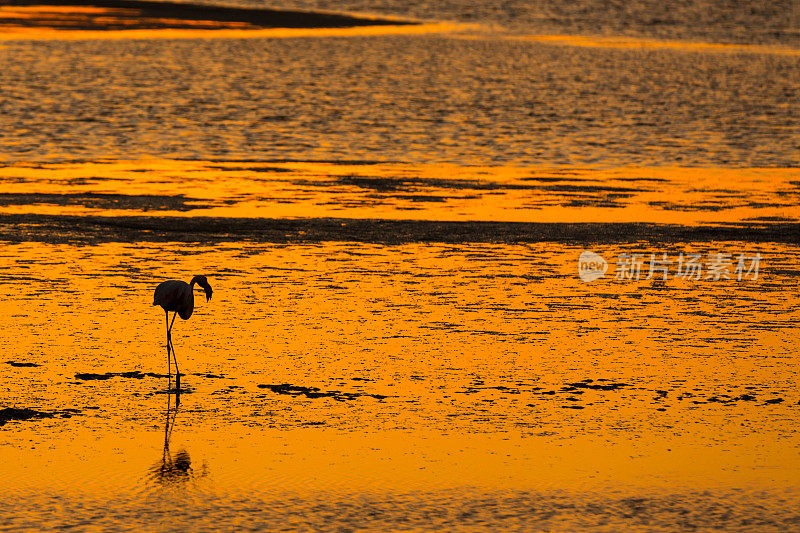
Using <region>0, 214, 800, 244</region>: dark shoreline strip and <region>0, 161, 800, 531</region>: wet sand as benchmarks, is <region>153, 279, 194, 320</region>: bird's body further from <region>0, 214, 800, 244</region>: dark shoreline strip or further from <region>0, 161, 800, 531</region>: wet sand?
<region>0, 214, 800, 244</region>: dark shoreline strip

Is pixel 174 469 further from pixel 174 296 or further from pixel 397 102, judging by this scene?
pixel 397 102

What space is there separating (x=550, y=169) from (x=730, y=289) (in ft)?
20.1

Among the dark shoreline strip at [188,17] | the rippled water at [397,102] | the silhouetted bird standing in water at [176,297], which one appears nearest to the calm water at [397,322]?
the rippled water at [397,102]

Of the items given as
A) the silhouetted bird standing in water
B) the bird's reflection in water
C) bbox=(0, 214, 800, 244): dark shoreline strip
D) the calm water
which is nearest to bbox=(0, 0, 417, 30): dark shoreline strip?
the calm water

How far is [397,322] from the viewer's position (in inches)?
361

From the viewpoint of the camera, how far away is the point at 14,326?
8.91m

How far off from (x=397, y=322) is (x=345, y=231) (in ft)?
10.8

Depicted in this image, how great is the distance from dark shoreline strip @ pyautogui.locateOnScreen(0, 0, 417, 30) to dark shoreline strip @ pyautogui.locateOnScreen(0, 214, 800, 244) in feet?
77.5

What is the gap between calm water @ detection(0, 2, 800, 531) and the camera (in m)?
6.23

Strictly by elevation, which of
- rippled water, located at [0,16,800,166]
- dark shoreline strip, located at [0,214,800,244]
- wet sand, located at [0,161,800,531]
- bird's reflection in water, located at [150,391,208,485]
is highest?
rippled water, located at [0,16,800,166]

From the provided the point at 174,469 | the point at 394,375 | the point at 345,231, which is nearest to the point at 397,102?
the point at 345,231

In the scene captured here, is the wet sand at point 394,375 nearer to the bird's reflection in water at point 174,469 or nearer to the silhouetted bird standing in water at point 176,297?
the bird's reflection in water at point 174,469

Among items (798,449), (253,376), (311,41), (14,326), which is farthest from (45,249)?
(311,41)

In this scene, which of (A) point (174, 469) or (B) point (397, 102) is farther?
(B) point (397, 102)
